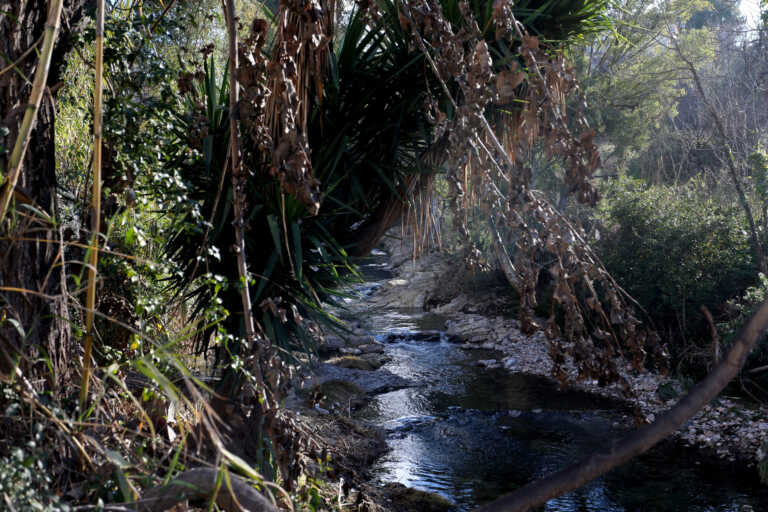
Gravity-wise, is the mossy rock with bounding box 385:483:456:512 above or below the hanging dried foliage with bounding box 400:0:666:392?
below

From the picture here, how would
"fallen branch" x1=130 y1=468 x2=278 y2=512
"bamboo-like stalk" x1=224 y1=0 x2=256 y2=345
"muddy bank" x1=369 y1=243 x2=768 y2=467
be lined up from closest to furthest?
1. "fallen branch" x1=130 y1=468 x2=278 y2=512
2. "bamboo-like stalk" x1=224 y1=0 x2=256 y2=345
3. "muddy bank" x1=369 y1=243 x2=768 y2=467

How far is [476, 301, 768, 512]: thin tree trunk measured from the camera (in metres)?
1.41

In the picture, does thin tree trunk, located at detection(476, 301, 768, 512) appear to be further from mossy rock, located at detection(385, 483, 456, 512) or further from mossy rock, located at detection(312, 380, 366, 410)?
mossy rock, located at detection(312, 380, 366, 410)

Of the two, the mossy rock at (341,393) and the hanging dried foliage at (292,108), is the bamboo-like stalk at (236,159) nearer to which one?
the hanging dried foliage at (292,108)

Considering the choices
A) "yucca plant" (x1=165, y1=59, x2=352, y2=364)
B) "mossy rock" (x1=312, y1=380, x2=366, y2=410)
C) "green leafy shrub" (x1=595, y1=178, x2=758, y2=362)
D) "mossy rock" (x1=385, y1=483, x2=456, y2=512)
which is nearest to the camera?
"yucca plant" (x1=165, y1=59, x2=352, y2=364)

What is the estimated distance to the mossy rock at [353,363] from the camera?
9852 mm

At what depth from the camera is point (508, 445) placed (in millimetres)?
6938

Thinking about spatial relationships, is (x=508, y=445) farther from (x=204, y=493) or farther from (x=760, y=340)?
(x=204, y=493)

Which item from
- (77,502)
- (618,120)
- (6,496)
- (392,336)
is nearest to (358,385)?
(392,336)

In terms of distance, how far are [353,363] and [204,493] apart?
8.57 metres

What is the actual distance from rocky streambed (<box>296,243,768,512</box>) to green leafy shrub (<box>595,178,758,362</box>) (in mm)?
1048

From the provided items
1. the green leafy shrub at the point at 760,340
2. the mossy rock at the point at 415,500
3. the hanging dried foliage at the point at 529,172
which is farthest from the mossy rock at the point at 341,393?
the hanging dried foliage at the point at 529,172

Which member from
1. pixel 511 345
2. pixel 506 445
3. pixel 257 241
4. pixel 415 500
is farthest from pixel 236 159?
pixel 511 345

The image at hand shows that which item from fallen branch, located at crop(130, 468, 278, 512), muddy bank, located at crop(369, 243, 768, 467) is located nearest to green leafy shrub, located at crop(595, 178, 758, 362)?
muddy bank, located at crop(369, 243, 768, 467)
